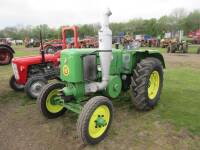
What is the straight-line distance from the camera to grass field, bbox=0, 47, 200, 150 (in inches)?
122

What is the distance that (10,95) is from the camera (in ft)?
18.3

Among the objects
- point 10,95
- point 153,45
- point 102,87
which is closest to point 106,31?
point 102,87

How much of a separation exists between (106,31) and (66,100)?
1.33 meters

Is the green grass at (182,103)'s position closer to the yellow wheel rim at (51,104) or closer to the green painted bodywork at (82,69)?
the green painted bodywork at (82,69)

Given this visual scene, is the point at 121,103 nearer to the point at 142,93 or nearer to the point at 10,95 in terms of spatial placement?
the point at 142,93

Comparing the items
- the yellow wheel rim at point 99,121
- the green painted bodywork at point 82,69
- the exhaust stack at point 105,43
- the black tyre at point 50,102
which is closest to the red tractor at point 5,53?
the black tyre at point 50,102

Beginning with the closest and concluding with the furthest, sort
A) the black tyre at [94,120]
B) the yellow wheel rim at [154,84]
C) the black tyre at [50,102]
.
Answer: the black tyre at [94,120] < the black tyre at [50,102] < the yellow wheel rim at [154,84]

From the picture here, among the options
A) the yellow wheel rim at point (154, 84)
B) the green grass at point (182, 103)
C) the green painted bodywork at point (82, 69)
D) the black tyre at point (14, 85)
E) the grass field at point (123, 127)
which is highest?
the green painted bodywork at point (82, 69)

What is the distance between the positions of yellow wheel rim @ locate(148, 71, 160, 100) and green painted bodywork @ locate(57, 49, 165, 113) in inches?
17.4

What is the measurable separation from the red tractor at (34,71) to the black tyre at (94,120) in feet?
7.11

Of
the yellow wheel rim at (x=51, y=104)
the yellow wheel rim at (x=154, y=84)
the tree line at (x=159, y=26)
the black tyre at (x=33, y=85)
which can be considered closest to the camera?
the yellow wheel rim at (x=51, y=104)

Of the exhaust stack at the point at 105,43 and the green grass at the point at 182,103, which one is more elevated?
the exhaust stack at the point at 105,43

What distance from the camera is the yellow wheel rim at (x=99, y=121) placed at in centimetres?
308

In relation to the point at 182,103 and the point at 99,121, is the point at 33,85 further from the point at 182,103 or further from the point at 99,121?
the point at 182,103
